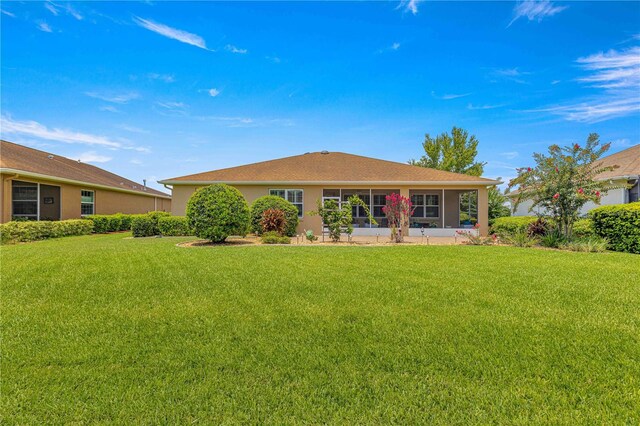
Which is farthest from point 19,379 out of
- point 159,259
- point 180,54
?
point 180,54

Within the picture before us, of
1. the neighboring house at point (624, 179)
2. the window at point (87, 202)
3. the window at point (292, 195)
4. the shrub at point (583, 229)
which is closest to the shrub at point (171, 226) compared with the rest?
the window at point (292, 195)

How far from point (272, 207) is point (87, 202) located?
1279 cm

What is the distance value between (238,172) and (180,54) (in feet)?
24.1

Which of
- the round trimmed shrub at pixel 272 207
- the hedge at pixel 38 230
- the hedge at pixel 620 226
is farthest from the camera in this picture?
the round trimmed shrub at pixel 272 207

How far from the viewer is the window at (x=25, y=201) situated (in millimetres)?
14664

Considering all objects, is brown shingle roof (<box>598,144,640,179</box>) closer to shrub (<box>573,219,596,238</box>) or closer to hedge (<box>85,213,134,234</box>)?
shrub (<box>573,219,596,238</box>)

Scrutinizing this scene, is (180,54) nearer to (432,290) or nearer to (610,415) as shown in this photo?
(432,290)

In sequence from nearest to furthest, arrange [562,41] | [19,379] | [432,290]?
[19,379] < [432,290] < [562,41]

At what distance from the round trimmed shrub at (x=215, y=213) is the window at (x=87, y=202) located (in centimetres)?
1193

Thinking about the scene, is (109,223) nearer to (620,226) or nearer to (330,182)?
(330,182)

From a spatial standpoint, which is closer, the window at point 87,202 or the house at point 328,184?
the house at point 328,184

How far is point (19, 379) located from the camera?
2.68 m

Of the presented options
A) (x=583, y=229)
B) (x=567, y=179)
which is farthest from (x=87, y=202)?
(x=583, y=229)

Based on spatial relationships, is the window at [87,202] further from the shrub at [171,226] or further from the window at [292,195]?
the window at [292,195]
